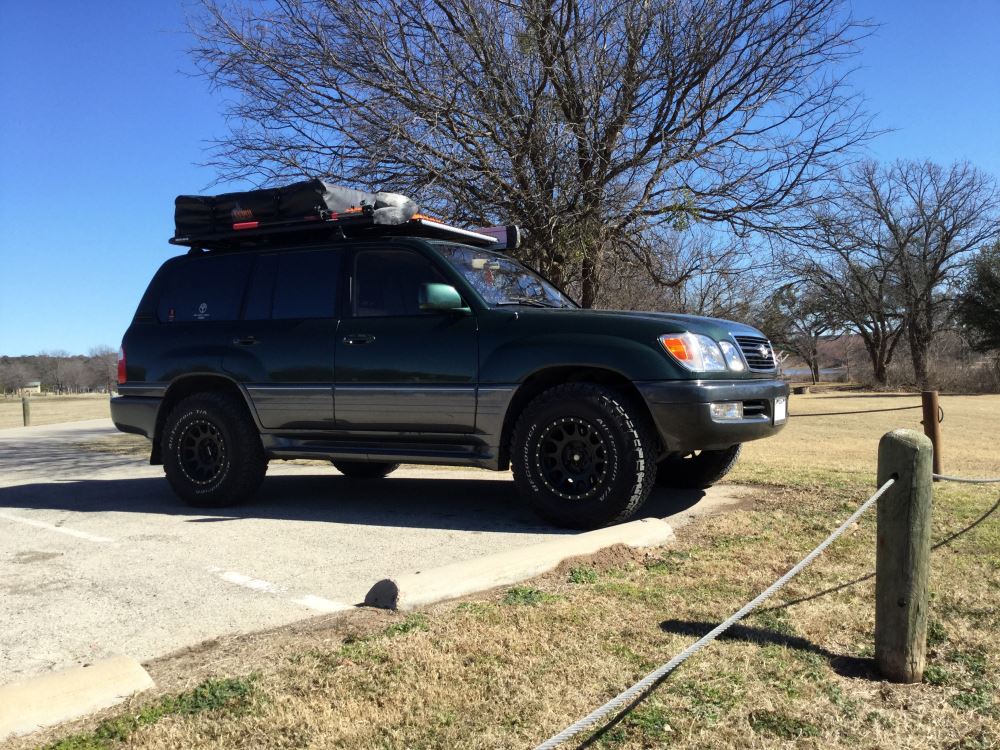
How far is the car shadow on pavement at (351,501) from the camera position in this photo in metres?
6.06

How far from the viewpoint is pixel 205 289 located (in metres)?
6.97

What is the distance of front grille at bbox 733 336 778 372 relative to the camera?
573 centimetres

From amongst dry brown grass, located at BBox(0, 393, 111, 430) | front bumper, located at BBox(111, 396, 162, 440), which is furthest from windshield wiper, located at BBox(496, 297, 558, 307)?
dry brown grass, located at BBox(0, 393, 111, 430)

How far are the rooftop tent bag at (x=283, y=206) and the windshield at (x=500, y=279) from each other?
59cm

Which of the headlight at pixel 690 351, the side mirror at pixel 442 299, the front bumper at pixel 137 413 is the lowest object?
the front bumper at pixel 137 413

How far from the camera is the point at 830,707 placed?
2.82 m

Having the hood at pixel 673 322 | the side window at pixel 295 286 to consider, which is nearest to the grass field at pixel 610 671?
the hood at pixel 673 322

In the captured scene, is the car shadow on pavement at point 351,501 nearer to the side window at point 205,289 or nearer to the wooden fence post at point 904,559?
the side window at point 205,289

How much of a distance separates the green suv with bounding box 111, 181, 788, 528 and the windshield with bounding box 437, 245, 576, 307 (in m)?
0.02

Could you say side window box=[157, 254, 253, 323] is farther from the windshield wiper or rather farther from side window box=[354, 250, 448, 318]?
the windshield wiper

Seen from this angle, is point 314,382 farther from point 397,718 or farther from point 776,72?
point 776,72

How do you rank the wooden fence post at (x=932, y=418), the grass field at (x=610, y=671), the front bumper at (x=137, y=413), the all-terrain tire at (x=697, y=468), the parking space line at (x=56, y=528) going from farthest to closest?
1. the wooden fence post at (x=932, y=418)
2. the front bumper at (x=137, y=413)
3. the all-terrain tire at (x=697, y=468)
4. the parking space line at (x=56, y=528)
5. the grass field at (x=610, y=671)

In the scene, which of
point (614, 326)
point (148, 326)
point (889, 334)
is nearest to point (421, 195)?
point (148, 326)

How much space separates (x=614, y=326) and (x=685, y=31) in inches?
242
